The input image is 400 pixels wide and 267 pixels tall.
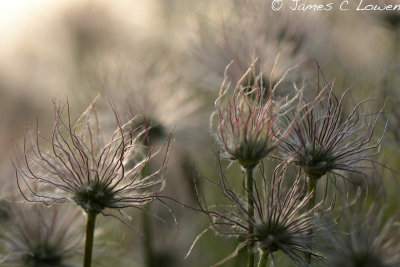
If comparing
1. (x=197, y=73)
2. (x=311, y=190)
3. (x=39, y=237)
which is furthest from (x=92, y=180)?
(x=197, y=73)

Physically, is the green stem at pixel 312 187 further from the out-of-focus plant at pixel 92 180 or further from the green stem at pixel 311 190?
the out-of-focus plant at pixel 92 180

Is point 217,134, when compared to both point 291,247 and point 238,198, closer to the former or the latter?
point 238,198

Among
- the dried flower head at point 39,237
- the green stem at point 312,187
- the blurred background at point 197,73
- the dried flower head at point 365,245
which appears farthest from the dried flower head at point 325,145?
the dried flower head at point 39,237

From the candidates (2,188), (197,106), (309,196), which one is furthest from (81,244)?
(197,106)

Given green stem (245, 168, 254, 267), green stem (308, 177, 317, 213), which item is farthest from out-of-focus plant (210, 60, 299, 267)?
green stem (308, 177, 317, 213)

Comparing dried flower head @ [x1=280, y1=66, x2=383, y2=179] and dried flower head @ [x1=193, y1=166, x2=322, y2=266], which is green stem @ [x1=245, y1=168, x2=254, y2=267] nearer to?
dried flower head @ [x1=193, y1=166, x2=322, y2=266]

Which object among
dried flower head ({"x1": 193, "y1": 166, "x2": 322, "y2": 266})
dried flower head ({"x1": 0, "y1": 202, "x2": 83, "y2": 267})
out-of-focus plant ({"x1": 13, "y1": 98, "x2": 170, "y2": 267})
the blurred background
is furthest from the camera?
the blurred background

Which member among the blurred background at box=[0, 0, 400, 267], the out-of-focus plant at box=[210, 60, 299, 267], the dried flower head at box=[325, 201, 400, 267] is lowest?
the dried flower head at box=[325, 201, 400, 267]
